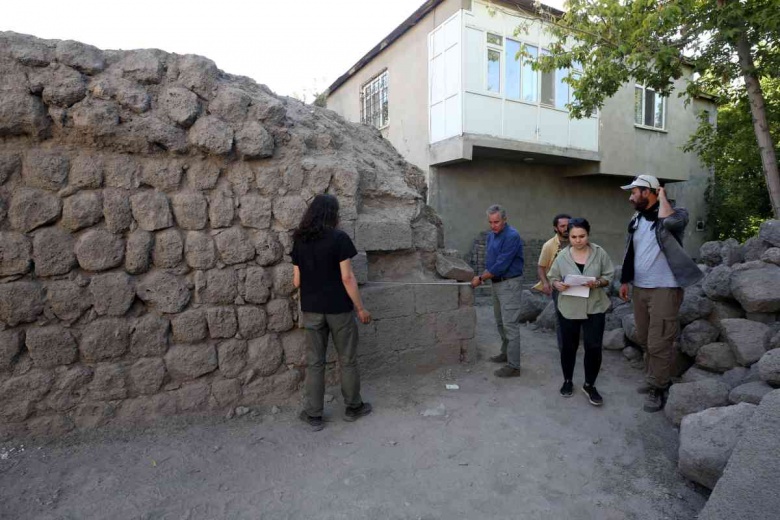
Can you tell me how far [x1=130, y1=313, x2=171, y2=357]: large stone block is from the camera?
3389 millimetres

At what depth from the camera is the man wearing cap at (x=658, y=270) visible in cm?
371

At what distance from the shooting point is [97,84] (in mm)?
3338

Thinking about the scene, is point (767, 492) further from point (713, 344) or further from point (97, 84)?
point (97, 84)

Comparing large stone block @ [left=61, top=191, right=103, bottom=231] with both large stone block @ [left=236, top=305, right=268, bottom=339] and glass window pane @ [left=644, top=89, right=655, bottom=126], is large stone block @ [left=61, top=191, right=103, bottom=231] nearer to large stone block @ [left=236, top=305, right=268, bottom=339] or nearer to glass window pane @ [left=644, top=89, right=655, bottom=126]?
large stone block @ [left=236, top=305, right=268, bottom=339]

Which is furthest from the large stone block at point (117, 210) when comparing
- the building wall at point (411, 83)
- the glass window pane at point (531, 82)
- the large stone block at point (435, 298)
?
the glass window pane at point (531, 82)

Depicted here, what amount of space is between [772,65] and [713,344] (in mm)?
6724

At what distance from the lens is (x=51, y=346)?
10.4 ft

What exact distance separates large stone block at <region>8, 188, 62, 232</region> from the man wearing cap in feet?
14.2

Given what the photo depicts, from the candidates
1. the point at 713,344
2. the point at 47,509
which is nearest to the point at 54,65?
the point at 47,509

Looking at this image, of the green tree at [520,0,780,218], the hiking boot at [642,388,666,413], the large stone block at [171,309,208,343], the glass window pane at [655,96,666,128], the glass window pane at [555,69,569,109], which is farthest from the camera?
the glass window pane at [655,96,666,128]

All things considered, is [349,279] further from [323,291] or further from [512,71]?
[512,71]

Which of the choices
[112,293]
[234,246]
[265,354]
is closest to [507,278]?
[265,354]

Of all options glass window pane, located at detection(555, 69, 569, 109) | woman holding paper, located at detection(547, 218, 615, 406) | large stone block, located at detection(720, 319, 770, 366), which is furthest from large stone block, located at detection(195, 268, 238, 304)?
glass window pane, located at detection(555, 69, 569, 109)

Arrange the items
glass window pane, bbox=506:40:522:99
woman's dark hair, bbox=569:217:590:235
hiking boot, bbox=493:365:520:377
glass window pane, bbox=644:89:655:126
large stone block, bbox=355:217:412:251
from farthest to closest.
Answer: glass window pane, bbox=644:89:655:126
glass window pane, bbox=506:40:522:99
hiking boot, bbox=493:365:520:377
large stone block, bbox=355:217:412:251
woman's dark hair, bbox=569:217:590:235
